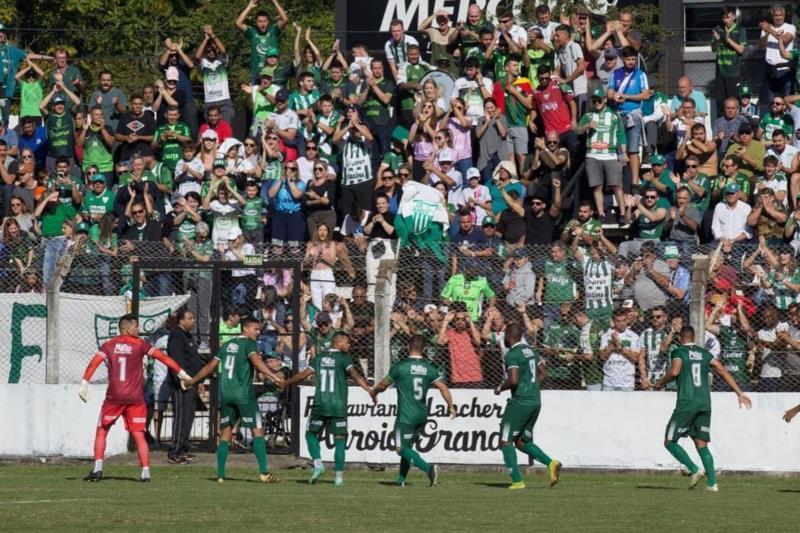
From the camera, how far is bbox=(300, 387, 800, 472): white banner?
68.1 feet

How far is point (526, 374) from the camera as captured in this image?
61.4 ft

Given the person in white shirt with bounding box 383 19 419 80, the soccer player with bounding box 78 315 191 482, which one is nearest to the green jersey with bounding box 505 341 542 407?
the soccer player with bounding box 78 315 191 482

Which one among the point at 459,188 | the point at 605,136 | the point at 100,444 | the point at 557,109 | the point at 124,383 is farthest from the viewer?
the point at 557,109

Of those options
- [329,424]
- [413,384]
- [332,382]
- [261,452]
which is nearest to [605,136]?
[413,384]

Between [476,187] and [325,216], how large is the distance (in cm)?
236

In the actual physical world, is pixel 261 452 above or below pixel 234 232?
below

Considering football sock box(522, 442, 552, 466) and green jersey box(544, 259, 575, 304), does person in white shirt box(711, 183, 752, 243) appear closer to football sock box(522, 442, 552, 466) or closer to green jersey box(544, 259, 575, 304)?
green jersey box(544, 259, 575, 304)

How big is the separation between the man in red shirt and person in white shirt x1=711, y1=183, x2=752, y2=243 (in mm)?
3212

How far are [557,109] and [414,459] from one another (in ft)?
28.8

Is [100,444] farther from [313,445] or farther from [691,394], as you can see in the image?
[691,394]

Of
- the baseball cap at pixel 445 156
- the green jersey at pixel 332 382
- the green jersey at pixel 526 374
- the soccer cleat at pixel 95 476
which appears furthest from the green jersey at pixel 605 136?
the soccer cleat at pixel 95 476

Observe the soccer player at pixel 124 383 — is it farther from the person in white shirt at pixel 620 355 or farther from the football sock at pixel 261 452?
the person in white shirt at pixel 620 355

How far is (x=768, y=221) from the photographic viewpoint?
2241 cm

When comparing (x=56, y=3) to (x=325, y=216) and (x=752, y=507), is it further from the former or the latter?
(x=752, y=507)
